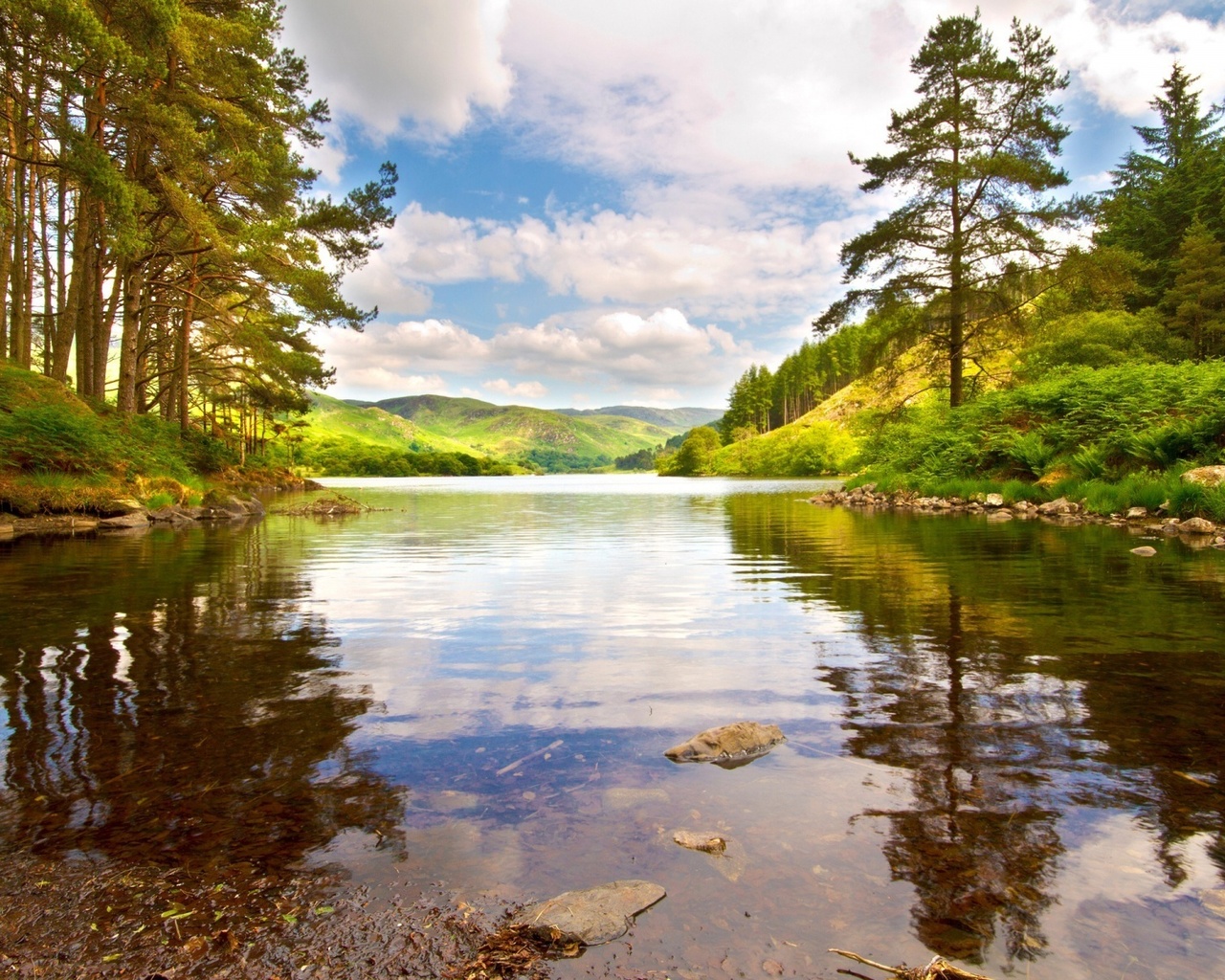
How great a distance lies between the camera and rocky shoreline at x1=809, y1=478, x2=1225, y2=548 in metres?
16.4

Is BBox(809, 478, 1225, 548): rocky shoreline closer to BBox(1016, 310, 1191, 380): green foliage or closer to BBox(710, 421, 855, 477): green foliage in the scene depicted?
BBox(1016, 310, 1191, 380): green foliage

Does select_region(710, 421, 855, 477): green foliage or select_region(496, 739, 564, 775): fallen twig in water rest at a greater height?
select_region(710, 421, 855, 477): green foliage

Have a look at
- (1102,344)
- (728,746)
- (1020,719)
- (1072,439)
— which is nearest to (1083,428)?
(1072,439)

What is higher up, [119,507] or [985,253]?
[985,253]

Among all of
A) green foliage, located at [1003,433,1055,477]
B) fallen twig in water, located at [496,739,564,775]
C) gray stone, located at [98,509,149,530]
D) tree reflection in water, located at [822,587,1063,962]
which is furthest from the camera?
green foliage, located at [1003,433,1055,477]

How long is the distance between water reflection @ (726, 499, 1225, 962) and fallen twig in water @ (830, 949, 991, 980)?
0.18m

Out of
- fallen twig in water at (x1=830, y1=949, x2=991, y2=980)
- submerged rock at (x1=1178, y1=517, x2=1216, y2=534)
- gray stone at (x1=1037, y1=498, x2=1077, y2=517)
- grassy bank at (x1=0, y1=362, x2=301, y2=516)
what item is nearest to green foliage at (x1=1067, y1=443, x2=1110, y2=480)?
gray stone at (x1=1037, y1=498, x2=1077, y2=517)

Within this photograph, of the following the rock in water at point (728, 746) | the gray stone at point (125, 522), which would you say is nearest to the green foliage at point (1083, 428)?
the rock in water at point (728, 746)

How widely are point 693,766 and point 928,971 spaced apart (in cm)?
196

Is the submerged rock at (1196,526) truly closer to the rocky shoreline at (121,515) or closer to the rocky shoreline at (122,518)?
the rocky shoreline at (121,515)

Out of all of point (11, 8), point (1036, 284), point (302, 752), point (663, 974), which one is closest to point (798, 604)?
point (302, 752)

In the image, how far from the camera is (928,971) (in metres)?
2.38

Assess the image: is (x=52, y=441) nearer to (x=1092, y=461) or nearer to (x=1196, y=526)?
(x=1196, y=526)

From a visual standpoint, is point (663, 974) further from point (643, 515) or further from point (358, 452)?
point (358, 452)
